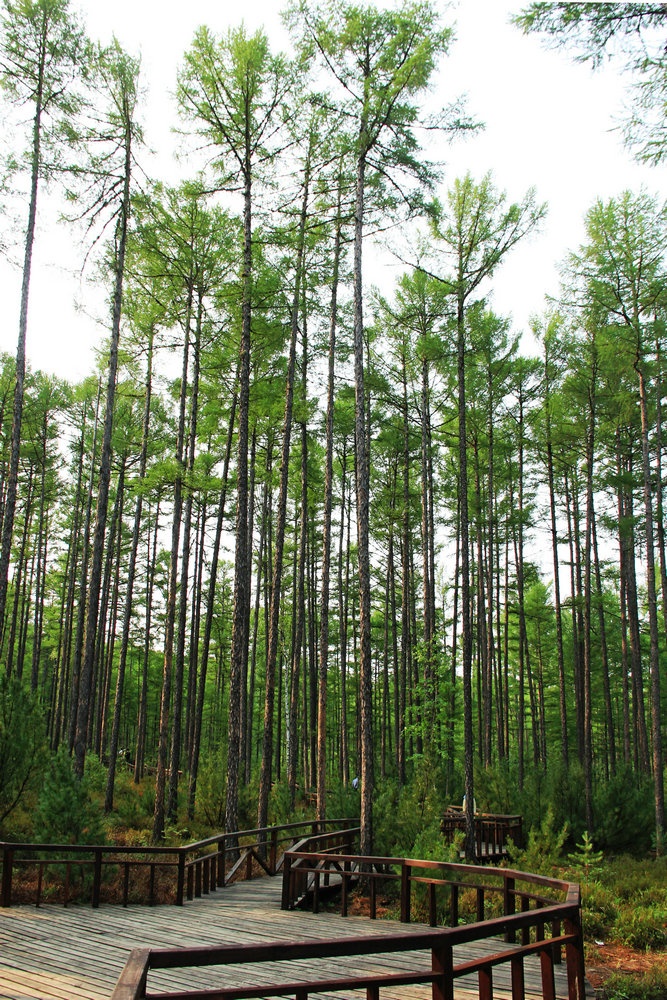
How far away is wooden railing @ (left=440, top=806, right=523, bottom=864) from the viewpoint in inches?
535

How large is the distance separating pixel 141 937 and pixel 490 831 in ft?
31.7

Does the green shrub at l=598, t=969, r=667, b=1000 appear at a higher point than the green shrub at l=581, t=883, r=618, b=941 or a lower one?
higher

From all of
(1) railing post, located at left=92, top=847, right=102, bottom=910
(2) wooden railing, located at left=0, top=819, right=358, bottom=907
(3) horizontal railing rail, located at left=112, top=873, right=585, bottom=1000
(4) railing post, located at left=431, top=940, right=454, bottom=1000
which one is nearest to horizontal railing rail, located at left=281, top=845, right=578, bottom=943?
(2) wooden railing, located at left=0, top=819, right=358, bottom=907

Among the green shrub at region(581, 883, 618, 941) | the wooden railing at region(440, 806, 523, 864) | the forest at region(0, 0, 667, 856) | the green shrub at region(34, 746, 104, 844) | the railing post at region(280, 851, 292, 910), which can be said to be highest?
the forest at region(0, 0, 667, 856)

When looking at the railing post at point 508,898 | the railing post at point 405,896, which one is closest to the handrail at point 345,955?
the railing post at point 508,898

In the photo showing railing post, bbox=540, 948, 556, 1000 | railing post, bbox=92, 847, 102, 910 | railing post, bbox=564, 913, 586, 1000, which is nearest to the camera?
railing post, bbox=540, 948, 556, 1000

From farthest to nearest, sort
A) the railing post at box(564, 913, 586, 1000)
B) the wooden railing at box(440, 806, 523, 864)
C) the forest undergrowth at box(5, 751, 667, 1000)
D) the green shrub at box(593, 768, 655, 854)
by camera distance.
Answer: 1. the green shrub at box(593, 768, 655, 854)
2. the wooden railing at box(440, 806, 523, 864)
3. the forest undergrowth at box(5, 751, 667, 1000)
4. the railing post at box(564, 913, 586, 1000)

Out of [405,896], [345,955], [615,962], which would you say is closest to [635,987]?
[615,962]

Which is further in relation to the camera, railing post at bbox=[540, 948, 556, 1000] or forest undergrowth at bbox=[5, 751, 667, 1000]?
forest undergrowth at bbox=[5, 751, 667, 1000]

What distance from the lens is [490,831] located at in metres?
14.2

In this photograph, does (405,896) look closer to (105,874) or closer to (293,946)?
(105,874)

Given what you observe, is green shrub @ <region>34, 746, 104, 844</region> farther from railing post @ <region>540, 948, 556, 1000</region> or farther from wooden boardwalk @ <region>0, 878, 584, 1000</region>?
railing post @ <region>540, 948, 556, 1000</region>

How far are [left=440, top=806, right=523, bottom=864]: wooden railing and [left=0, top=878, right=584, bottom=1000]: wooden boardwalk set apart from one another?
5713 mm

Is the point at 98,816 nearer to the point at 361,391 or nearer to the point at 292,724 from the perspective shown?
the point at 292,724
